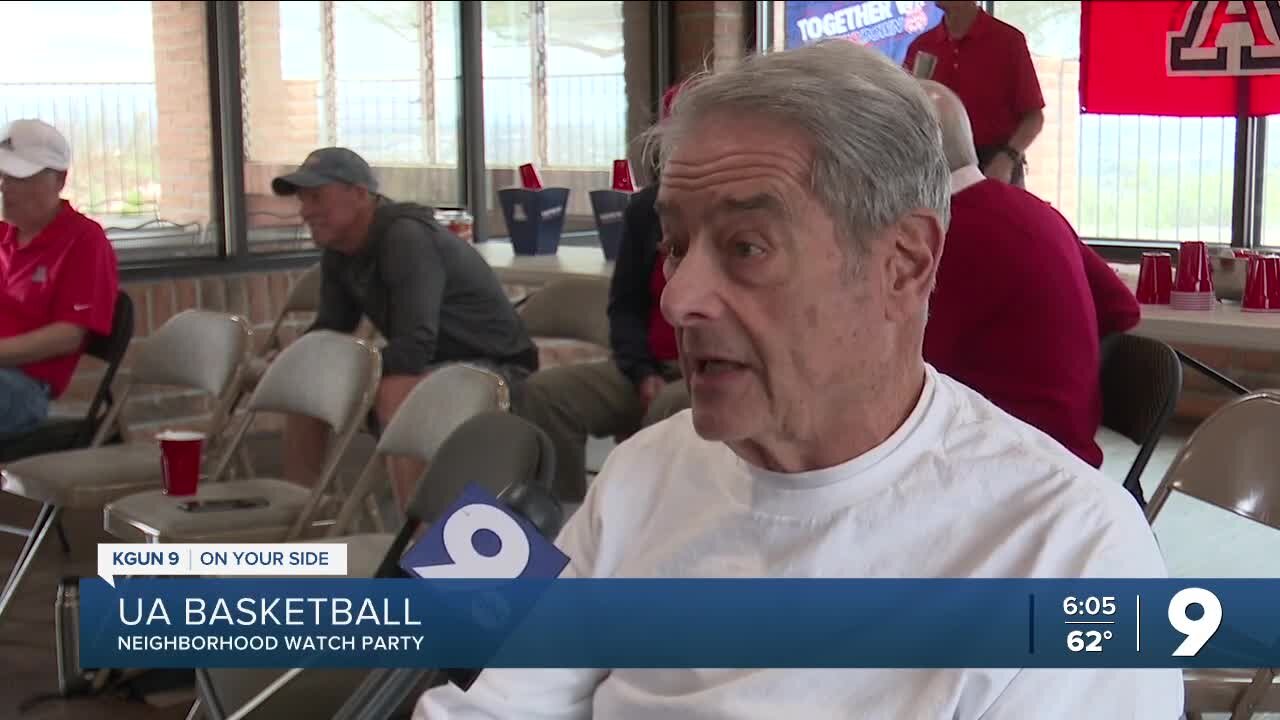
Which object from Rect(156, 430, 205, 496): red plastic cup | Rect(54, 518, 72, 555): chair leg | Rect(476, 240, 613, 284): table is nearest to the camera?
Rect(156, 430, 205, 496): red plastic cup

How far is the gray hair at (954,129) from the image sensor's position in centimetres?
263

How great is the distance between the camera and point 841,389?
1.37 m

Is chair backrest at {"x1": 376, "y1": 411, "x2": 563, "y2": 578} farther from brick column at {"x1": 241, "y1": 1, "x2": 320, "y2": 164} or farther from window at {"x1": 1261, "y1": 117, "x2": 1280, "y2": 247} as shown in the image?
window at {"x1": 1261, "y1": 117, "x2": 1280, "y2": 247}

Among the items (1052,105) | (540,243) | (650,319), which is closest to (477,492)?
(650,319)

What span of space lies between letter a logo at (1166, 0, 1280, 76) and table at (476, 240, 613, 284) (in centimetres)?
251

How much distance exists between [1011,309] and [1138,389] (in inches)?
18.9

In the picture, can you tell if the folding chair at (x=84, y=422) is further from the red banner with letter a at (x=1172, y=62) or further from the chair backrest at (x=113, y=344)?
the red banner with letter a at (x=1172, y=62)

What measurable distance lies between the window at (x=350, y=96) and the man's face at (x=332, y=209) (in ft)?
7.32

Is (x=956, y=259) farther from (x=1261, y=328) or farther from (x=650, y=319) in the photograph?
(x=650, y=319)

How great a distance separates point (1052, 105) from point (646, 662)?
6.47 m

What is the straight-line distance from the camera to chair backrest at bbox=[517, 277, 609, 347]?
490 centimetres

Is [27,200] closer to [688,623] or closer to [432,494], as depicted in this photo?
[432,494]

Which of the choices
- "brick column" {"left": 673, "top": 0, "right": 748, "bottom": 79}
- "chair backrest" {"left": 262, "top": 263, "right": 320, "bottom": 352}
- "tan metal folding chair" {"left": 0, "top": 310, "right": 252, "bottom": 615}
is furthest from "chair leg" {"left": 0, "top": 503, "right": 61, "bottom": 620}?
"brick column" {"left": 673, "top": 0, "right": 748, "bottom": 79}

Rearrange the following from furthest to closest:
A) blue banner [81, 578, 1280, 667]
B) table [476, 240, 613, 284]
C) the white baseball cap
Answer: table [476, 240, 613, 284] → the white baseball cap → blue banner [81, 578, 1280, 667]
